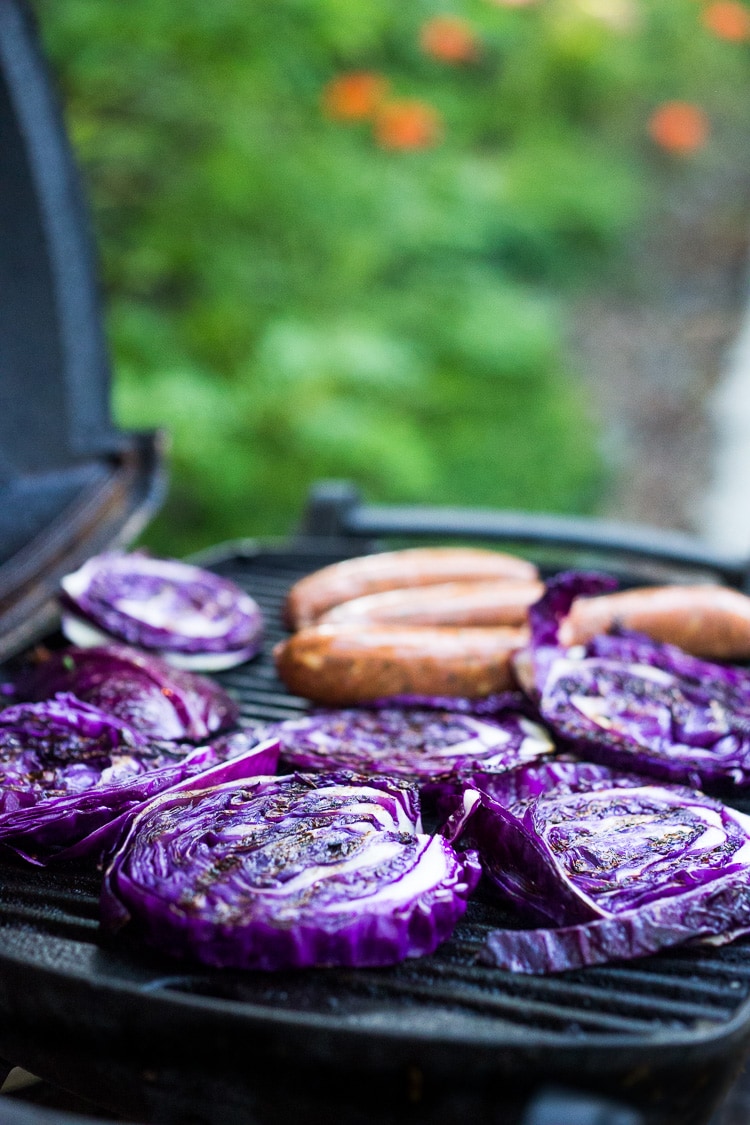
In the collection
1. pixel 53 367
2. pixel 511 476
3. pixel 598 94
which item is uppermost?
pixel 598 94

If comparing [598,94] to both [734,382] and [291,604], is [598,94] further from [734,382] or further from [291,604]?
[291,604]

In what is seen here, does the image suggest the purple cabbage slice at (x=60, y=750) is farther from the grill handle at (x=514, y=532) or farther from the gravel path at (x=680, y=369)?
the gravel path at (x=680, y=369)

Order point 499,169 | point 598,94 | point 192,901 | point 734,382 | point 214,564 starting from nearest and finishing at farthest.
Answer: point 192,901 < point 214,564 < point 499,169 < point 734,382 < point 598,94

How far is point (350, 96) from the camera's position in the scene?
7438 mm

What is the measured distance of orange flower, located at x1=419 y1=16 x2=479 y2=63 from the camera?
814 cm

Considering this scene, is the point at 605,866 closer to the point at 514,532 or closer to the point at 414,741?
the point at 414,741

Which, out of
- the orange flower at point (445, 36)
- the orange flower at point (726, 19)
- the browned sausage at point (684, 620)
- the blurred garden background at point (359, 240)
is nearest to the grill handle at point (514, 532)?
the browned sausage at point (684, 620)

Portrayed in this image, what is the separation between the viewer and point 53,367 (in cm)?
338

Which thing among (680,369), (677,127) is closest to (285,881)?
(680,369)

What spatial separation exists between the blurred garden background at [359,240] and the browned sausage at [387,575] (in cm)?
292

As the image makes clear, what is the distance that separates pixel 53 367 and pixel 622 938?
2498mm

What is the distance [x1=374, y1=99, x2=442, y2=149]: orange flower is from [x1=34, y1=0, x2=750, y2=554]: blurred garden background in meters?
0.02

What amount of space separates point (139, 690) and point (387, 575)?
3.77ft

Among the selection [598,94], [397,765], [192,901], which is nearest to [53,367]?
[397,765]
